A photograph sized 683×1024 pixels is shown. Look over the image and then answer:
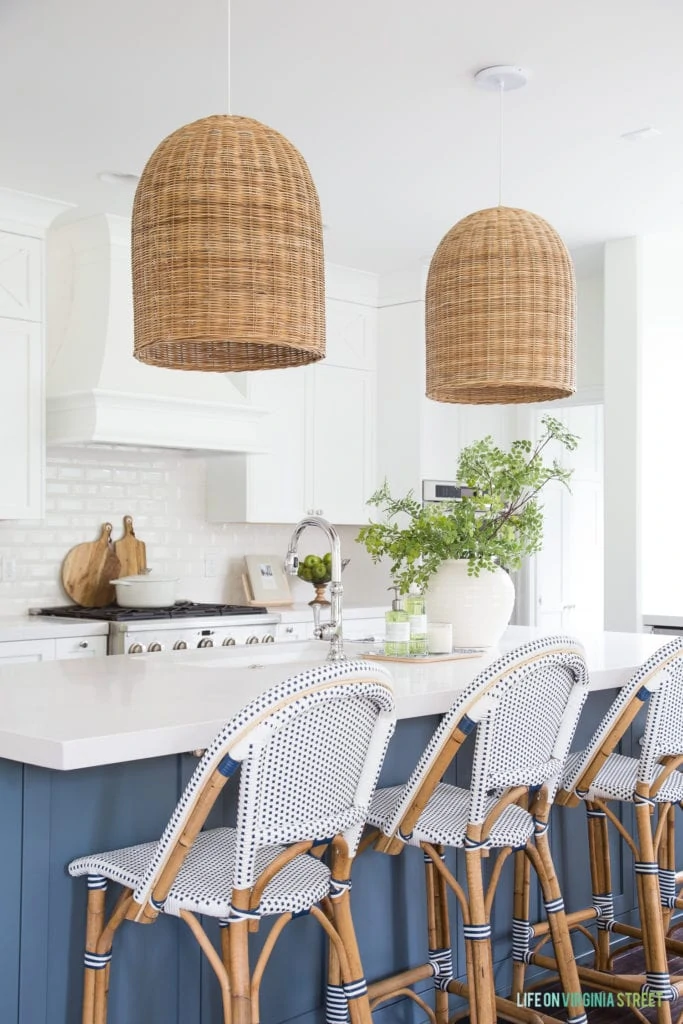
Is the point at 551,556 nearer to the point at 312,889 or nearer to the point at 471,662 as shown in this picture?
the point at 471,662

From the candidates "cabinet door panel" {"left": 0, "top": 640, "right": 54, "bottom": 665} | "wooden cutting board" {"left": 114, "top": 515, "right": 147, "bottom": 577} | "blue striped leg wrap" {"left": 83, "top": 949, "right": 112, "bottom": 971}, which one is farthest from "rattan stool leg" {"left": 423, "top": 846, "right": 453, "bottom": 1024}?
"wooden cutting board" {"left": 114, "top": 515, "right": 147, "bottom": 577}

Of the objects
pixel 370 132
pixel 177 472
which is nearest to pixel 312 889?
pixel 370 132

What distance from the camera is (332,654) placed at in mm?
3180

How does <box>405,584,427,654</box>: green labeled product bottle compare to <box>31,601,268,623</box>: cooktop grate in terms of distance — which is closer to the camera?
<box>405,584,427,654</box>: green labeled product bottle

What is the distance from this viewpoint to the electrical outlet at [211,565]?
5.92m

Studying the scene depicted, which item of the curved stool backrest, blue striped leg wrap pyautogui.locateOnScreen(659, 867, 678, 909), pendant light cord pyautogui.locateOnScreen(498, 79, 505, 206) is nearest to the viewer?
the curved stool backrest

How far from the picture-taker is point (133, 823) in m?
2.21

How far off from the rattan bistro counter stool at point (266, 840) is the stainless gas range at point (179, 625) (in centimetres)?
267

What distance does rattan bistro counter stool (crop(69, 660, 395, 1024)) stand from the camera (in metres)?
1.81

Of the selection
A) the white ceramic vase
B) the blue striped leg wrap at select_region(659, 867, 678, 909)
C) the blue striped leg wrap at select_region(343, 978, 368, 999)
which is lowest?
the blue striped leg wrap at select_region(659, 867, 678, 909)

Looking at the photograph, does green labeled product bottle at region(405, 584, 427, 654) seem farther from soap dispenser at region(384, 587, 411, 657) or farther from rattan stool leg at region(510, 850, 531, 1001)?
rattan stool leg at region(510, 850, 531, 1001)

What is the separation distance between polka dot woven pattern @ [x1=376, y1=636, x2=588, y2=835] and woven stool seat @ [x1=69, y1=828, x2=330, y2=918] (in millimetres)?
368

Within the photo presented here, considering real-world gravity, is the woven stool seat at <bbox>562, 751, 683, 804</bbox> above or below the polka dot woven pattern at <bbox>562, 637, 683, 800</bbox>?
below

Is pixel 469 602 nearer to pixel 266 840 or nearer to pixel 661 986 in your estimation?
pixel 661 986
